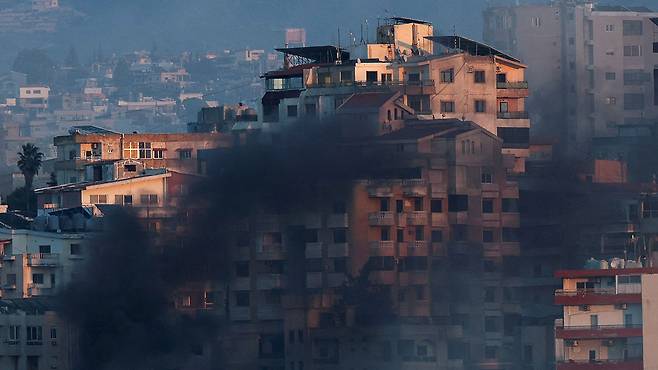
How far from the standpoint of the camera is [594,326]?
43594mm

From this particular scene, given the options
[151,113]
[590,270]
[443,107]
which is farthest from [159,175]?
[151,113]

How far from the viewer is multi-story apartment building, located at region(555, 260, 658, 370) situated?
141 feet

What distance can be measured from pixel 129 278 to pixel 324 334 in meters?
2.84

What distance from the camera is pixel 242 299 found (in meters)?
46.3

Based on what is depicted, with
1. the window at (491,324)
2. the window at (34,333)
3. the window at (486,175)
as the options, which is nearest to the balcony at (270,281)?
the window at (491,324)

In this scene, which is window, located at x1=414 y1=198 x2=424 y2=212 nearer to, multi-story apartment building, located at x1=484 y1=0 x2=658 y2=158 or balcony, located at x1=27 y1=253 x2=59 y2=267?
balcony, located at x1=27 y1=253 x2=59 y2=267

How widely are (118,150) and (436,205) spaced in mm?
11301

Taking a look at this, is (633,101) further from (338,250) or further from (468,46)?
(338,250)

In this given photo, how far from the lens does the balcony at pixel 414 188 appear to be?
47.8m

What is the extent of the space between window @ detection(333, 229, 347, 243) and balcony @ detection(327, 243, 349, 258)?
0.19 ft

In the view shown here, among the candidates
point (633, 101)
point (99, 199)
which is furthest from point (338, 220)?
point (633, 101)

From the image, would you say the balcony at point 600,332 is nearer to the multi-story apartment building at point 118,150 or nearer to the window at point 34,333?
the window at point 34,333

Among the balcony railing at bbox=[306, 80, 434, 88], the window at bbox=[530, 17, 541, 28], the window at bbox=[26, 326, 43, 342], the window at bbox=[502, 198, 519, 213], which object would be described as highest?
the window at bbox=[530, 17, 541, 28]

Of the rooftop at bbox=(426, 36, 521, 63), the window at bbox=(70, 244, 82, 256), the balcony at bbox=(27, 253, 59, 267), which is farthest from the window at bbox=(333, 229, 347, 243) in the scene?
the rooftop at bbox=(426, 36, 521, 63)
